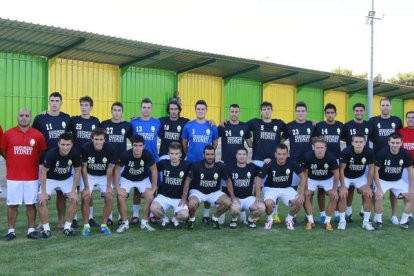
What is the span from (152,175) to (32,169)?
1.61 metres

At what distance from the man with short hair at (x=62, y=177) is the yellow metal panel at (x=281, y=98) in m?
13.1

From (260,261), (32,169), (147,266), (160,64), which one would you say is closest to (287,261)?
(260,261)

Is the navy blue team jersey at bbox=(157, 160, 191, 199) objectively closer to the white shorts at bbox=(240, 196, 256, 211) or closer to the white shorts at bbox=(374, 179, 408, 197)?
the white shorts at bbox=(240, 196, 256, 211)

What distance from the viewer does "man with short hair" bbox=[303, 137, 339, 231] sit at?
708 centimetres

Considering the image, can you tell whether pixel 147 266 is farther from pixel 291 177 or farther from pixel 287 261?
pixel 291 177

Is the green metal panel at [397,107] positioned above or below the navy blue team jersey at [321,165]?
above

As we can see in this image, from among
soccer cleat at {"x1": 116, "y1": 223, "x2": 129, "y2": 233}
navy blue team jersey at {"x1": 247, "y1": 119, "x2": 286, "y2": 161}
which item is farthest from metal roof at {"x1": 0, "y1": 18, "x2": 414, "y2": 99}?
soccer cleat at {"x1": 116, "y1": 223, "x2": 129, "y2": 233}

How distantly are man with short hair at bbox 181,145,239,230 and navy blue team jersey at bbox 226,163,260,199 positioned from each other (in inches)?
6.6

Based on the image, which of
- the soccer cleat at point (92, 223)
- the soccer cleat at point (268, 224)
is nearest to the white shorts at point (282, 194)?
the soccer cleat at point (268, 224)

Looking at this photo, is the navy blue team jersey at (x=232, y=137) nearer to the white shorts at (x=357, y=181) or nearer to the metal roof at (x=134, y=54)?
the white shorts at (x=357, y=181)

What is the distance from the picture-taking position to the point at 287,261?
521 cm

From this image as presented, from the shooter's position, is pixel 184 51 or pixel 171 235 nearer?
pixel 171 235

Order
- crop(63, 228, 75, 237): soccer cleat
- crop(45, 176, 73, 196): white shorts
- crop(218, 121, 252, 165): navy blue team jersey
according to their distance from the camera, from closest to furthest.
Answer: crop(63, 228, 75, 237): soccer cleat
crop(45, 176, 73, 196): white shorts
crop(218, 121, 252, 165): navy blue team jersey

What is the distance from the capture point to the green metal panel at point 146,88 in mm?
14344
